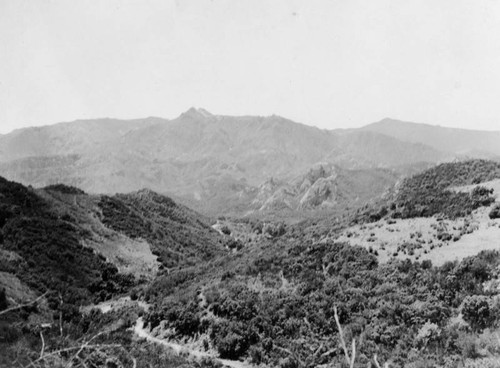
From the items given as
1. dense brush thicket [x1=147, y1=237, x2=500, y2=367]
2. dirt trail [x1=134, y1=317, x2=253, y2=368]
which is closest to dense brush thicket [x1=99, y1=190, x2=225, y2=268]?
dirt trail [x1=134, y1=317, x2=253, y2=368]

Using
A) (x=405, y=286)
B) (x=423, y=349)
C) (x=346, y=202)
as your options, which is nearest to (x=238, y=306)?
(x=405, y=286)

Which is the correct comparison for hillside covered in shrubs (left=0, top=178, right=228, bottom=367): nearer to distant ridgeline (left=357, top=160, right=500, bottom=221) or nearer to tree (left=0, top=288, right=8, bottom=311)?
tree (left=0, top=288, right=8, bottom=311)

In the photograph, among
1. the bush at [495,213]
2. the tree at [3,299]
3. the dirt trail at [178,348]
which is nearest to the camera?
the dirt trail at [178,348]

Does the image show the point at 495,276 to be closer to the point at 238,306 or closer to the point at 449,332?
the point at 449,332

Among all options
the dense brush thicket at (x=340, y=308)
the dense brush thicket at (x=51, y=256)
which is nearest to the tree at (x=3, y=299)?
the dense brush thicket at (x=51, y=256)

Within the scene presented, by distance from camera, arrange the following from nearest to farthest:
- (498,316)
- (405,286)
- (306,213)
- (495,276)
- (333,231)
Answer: (498,316), (495,276), (405,286), (333,231), (306,213)

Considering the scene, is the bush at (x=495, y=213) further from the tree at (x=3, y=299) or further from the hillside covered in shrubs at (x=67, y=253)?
the tree at (x=3, y=299)
